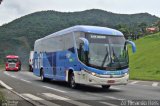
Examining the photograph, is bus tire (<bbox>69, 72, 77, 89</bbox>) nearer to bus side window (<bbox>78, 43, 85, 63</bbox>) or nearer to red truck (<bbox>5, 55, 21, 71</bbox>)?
bus side window (<bbox>78, 43, 85, 63</bbox>)

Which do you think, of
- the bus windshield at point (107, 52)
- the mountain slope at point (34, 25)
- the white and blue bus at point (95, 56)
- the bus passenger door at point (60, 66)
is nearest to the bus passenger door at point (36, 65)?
the bus passenger door at point (60, 66)

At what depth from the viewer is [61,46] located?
2567cm

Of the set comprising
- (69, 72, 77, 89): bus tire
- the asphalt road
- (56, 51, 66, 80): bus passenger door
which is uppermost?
(56, 51, 66, 80): bus passenger door

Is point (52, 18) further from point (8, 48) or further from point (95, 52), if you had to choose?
point (95, 52)

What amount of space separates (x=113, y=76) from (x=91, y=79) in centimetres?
107

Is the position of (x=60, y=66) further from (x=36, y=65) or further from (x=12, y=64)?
(x=12, y=64)

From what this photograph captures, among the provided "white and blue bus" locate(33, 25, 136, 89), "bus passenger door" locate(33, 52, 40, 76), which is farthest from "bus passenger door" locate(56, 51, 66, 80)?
"bus passenger door" locate(33, 52, 40, 76)

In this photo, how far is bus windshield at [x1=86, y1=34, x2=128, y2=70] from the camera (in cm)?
2119

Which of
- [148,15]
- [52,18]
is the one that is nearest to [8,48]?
[52,18]

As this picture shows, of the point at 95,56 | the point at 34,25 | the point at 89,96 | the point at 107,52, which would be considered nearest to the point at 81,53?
the point at 95,56

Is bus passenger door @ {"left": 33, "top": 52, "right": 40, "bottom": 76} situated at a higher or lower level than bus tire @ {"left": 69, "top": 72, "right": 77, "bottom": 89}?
higher

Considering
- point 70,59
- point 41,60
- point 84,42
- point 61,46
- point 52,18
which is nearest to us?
point 84,42

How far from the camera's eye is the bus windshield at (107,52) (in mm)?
21188

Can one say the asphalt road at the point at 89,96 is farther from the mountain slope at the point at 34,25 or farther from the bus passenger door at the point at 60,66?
the mountain slope at the point at 34,25
